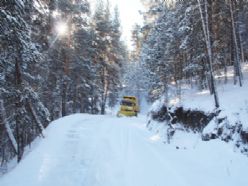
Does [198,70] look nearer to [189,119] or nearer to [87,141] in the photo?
[189,119]

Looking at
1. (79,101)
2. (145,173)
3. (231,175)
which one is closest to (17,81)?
(145,173)

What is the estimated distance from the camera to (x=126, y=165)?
9.52 meters

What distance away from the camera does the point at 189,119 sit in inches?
584

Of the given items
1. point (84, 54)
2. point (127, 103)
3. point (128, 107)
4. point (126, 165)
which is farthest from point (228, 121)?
point (84, 54)

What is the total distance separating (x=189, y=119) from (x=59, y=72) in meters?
15.4

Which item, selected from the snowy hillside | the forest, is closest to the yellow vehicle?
the forest

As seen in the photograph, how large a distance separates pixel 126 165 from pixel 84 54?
23.2 m

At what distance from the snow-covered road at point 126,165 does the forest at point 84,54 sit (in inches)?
120

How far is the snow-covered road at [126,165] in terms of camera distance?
808 cm

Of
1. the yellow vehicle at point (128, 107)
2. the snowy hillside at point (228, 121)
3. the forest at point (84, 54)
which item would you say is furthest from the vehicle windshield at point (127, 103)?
the snowy hillside at point (228, 121)

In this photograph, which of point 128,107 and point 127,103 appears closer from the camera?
point 128,107

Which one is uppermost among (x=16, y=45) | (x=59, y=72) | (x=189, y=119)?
(x=59, y=72)

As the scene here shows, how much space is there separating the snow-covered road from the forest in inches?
120

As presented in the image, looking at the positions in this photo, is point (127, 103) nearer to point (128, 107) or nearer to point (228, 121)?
point (128, 107)
